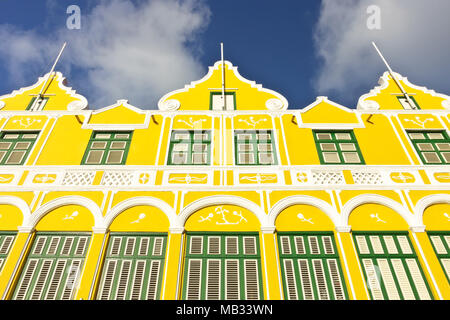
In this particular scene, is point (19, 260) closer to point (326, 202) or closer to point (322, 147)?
point (326, 202)

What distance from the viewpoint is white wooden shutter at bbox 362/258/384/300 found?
9.35 meters

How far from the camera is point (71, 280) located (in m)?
9.65

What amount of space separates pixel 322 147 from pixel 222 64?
6542 millimetres

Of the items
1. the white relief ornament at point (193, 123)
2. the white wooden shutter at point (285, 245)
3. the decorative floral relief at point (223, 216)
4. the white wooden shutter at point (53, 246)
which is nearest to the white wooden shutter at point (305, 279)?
the white wooden shutter at point (285, 245)

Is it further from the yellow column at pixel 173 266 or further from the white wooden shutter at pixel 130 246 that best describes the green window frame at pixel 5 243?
the yellow column at pixel 173 266

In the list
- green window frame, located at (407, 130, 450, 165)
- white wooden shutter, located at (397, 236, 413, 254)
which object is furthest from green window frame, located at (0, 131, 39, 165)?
green window frame, located at (407, 130, 450, 165)

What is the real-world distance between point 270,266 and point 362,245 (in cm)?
283

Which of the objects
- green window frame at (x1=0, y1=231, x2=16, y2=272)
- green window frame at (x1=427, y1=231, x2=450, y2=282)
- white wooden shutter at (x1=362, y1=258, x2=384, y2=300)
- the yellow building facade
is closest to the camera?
white wooden shutter at (x1=362, y1=258, x2=384, y2=300)

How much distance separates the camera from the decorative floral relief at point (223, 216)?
11.0m

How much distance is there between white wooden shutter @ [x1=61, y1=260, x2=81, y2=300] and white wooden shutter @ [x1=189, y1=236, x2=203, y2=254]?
3.14m

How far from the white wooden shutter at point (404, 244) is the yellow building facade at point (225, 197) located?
0.04m

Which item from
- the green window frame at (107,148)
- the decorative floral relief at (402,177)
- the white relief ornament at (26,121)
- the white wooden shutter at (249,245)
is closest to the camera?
the white wooden shutter at (249,245)

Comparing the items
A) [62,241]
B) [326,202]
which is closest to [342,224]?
[326,202]

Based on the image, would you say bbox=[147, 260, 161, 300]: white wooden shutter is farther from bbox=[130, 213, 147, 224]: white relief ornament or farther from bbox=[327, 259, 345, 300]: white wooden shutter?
bbox=[327, 259, 345, 300]: white wooden shutter
